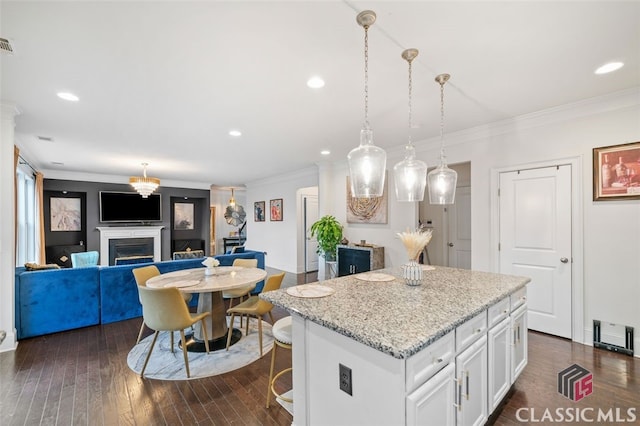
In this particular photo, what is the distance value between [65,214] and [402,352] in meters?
8.50

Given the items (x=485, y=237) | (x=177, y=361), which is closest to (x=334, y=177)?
(x=485, y=237)

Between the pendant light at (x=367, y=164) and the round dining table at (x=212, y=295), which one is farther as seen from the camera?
the round dining table at (x=212, y=295)

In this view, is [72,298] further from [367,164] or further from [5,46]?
[367,164]

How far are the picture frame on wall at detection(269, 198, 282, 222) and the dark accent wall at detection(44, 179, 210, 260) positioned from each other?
2.38 m

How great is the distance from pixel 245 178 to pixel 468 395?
728cm

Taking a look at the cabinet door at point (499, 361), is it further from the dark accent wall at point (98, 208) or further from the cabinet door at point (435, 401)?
the dark accent wall at point (98, 208)

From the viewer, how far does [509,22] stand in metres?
1.69

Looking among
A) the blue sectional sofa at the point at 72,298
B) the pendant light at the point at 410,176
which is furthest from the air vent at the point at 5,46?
the pendant light at the point at 410,176

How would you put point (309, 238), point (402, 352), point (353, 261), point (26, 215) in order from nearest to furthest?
point (402, 352), point (353, 261), point (26, 215), point (309, 238)

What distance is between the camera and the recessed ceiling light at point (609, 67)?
2.19m

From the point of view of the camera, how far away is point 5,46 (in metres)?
1.84

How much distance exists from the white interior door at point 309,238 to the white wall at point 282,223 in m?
0.34

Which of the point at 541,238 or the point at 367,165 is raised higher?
the point at 367,165

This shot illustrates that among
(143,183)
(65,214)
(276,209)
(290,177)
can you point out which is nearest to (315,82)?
(143,183)
